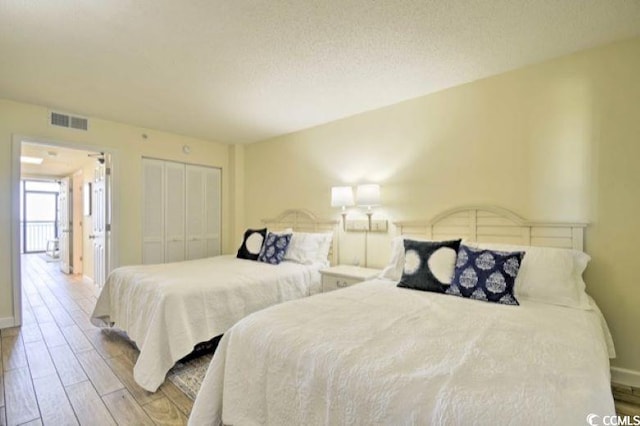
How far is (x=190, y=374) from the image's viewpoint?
238 cm

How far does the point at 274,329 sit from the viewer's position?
1507 millimetres

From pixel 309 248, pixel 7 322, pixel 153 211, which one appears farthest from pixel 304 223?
pixel 7 322

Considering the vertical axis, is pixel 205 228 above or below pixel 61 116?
below

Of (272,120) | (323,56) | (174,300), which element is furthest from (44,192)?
(323,56)

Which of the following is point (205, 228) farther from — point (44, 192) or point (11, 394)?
point (44, 192)

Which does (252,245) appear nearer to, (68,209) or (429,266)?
(429,266)

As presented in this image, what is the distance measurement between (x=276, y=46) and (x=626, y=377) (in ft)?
11.0

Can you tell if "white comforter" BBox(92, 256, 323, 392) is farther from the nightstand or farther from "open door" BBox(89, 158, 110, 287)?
"open door" BBox(89, 158, 110, 287)

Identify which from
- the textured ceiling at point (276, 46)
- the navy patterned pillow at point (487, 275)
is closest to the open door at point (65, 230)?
the textured ceiling at point (276, 46)

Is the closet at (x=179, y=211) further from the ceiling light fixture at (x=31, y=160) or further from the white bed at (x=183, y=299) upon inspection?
the ceiling light fixture at (x=31, y=160)

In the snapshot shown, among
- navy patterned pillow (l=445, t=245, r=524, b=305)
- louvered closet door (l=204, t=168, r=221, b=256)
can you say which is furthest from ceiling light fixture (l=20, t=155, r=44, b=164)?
navy patterned pillow (l=445, t=245, r=524, b=305)

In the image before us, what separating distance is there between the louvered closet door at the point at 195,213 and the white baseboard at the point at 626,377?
4.86 meters

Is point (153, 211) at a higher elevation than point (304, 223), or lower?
higher

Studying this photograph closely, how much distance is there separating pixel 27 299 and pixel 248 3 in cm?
509
